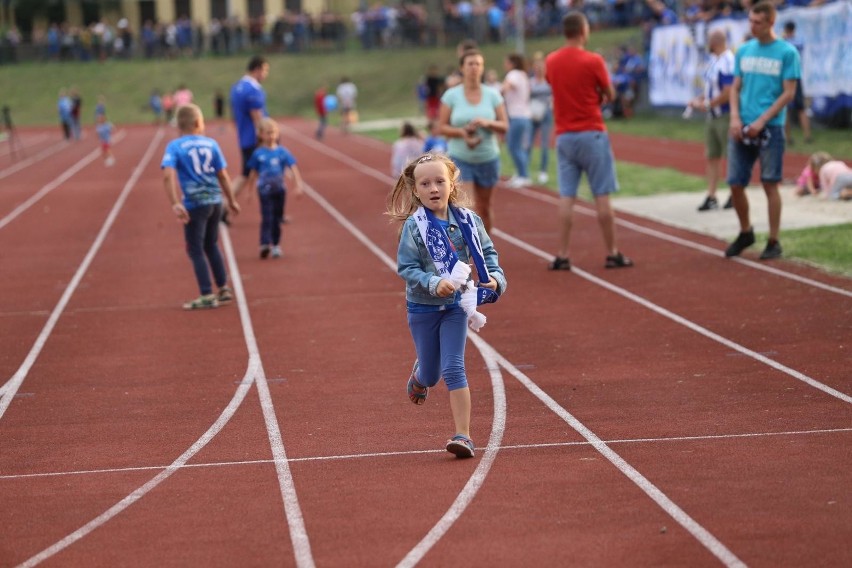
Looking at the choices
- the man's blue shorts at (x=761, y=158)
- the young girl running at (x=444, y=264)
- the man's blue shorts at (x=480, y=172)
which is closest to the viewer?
the young girl running at (x=444, y=264)

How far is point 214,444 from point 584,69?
6.54 meters

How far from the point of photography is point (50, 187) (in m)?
Answer: 28.2

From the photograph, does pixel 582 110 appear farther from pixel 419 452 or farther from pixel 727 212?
pixel 419 452

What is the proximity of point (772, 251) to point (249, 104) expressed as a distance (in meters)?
6.54

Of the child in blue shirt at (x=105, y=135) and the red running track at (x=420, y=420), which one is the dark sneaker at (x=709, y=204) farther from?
the child in blue shirt at (x=105, y=135)

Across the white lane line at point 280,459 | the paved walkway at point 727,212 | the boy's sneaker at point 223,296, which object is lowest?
the paved walkway at point 727,212

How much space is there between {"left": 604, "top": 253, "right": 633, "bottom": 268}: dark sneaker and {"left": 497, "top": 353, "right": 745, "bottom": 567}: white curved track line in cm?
459

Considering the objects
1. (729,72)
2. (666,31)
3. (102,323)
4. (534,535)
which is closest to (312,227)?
(729,72)

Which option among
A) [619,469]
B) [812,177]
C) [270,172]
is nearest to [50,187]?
[270,172]

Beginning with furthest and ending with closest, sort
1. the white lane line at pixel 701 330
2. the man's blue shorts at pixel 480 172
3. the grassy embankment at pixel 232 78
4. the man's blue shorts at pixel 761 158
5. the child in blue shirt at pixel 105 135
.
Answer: the grassy embankment at pixel 232 78 → the child in blue shirt at pixel 105 135 → the man's blue shorts at pixel 480 172 → the man's blue shorts at pixel 761 158 → the white lane line at pixel 701 330

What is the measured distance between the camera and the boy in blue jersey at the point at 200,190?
12219 millimetres

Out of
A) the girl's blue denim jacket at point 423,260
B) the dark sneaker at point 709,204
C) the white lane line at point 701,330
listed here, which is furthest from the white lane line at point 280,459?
the dark sneaker at point 709,204

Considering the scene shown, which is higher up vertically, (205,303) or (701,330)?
(701,330)

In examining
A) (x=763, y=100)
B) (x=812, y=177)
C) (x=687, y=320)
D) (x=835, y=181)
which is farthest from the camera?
(x=812, y=177)
